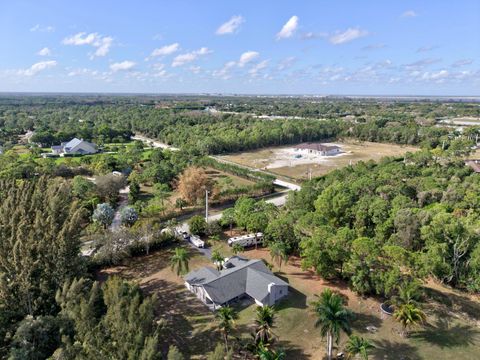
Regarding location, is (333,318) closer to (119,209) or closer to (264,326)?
(264,326)

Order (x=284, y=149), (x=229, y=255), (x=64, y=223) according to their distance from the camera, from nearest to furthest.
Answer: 1. (x=64, y=223)
2. (x=229, y=255)
3. (x=284, y=149)

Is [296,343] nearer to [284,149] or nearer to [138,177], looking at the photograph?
[138,177]

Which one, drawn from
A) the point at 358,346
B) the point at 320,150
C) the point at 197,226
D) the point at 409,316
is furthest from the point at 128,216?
the point at 320,150

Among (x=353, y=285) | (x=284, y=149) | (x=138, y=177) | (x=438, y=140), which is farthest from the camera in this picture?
(x=284, y=149)

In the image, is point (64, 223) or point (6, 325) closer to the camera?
point (6, 325)

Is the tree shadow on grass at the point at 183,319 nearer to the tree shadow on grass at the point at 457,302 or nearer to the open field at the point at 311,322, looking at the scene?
the open field at the point at 311,322

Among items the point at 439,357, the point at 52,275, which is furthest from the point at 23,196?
the point at 439,357

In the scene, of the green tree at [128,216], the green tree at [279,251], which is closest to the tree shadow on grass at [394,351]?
the green tree at [279,251]

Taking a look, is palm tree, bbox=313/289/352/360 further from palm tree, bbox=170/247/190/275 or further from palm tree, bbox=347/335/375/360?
palm tree, bbox=170/247/190/275
